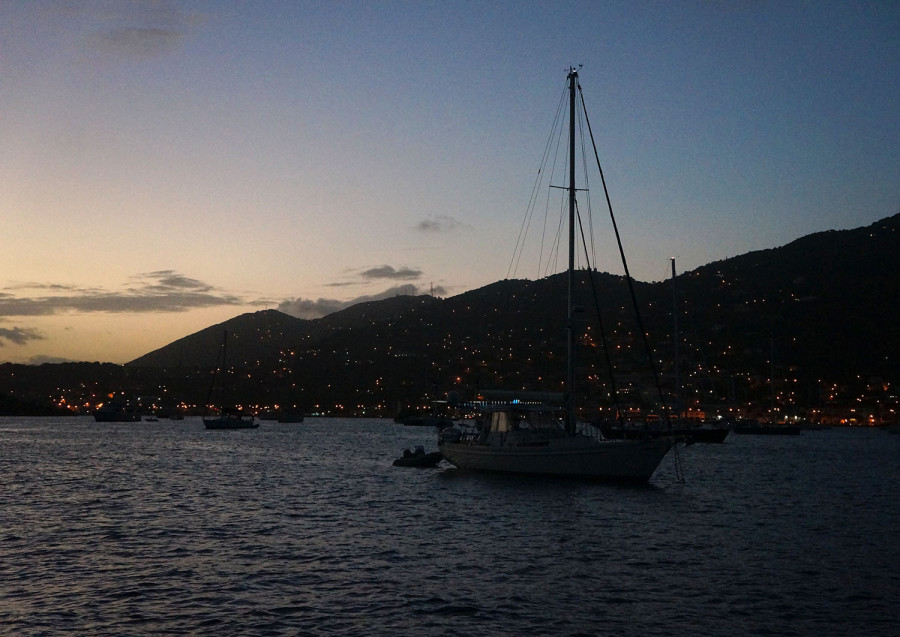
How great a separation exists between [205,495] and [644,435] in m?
22.9

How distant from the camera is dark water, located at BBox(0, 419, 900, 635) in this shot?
54.0 ft

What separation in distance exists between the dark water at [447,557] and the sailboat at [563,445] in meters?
1.20

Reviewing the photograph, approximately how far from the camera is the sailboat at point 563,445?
4022cm

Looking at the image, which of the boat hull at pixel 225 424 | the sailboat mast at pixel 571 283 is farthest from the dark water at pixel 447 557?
the boat hull at pixel 225 424

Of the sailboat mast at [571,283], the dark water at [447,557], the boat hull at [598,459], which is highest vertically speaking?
the sailboat mast at [571,283]

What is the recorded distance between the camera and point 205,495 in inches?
1551

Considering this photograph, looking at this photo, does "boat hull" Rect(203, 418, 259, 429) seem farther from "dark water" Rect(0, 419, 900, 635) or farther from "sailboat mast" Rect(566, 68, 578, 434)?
"sailboat mast" Rect(566, 68, 578, 434)

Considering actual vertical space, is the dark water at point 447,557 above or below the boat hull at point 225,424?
below

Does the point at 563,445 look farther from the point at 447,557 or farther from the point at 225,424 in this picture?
the point at 225,424

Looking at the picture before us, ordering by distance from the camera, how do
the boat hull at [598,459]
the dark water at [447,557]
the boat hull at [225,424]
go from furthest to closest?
1. the boat hull at [225,424]
2. the boat hull at [598,459]
3. the dark water at [447,557]

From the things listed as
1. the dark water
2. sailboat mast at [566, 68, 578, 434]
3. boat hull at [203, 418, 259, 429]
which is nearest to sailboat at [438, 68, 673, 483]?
sailboat mast at [566, 68, 578, 434]

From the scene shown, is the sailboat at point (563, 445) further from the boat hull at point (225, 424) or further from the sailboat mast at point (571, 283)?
the boat hull at point (225, 424)

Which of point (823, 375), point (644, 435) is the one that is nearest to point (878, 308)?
point (823, 375)

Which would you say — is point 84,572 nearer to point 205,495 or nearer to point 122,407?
point 205,495
